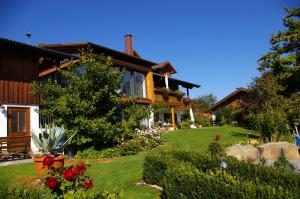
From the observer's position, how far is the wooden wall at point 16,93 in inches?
651

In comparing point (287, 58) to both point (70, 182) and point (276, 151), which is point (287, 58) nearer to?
point (276, 151)

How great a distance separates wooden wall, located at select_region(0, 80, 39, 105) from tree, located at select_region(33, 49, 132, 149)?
1598 mm

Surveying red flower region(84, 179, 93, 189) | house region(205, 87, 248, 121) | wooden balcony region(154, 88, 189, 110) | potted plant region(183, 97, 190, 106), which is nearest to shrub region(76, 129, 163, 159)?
red flower region(84, 179, 93, 189)

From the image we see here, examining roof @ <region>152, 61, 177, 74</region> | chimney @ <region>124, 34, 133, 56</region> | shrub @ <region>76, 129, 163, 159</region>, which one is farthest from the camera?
roof @ <region>152, 61, 177, 74</region>

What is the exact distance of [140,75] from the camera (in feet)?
100

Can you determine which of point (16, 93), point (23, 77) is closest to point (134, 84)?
point (23, 77)

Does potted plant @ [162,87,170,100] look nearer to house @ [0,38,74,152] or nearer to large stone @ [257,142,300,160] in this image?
house @ [0,38,74,152]

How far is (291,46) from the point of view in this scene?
27969 mm

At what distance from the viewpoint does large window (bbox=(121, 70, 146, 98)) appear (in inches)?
1108

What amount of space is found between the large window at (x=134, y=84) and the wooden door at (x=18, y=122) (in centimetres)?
1112

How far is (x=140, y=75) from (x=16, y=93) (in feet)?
49.3

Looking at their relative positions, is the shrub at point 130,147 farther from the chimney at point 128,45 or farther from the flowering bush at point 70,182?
the chimney at point 128,45

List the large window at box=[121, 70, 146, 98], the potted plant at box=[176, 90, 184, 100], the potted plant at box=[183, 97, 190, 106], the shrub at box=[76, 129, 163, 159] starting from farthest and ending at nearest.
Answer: the potted plant at box=[183, 97, 190, 106]
the potted plant at box=[176, 90, 184, 100]
the large window at box=[121, 70, 146, 98]
the shrub at box=[76, 129, 163, 159]

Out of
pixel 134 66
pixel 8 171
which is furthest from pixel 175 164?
pixel 134 66
